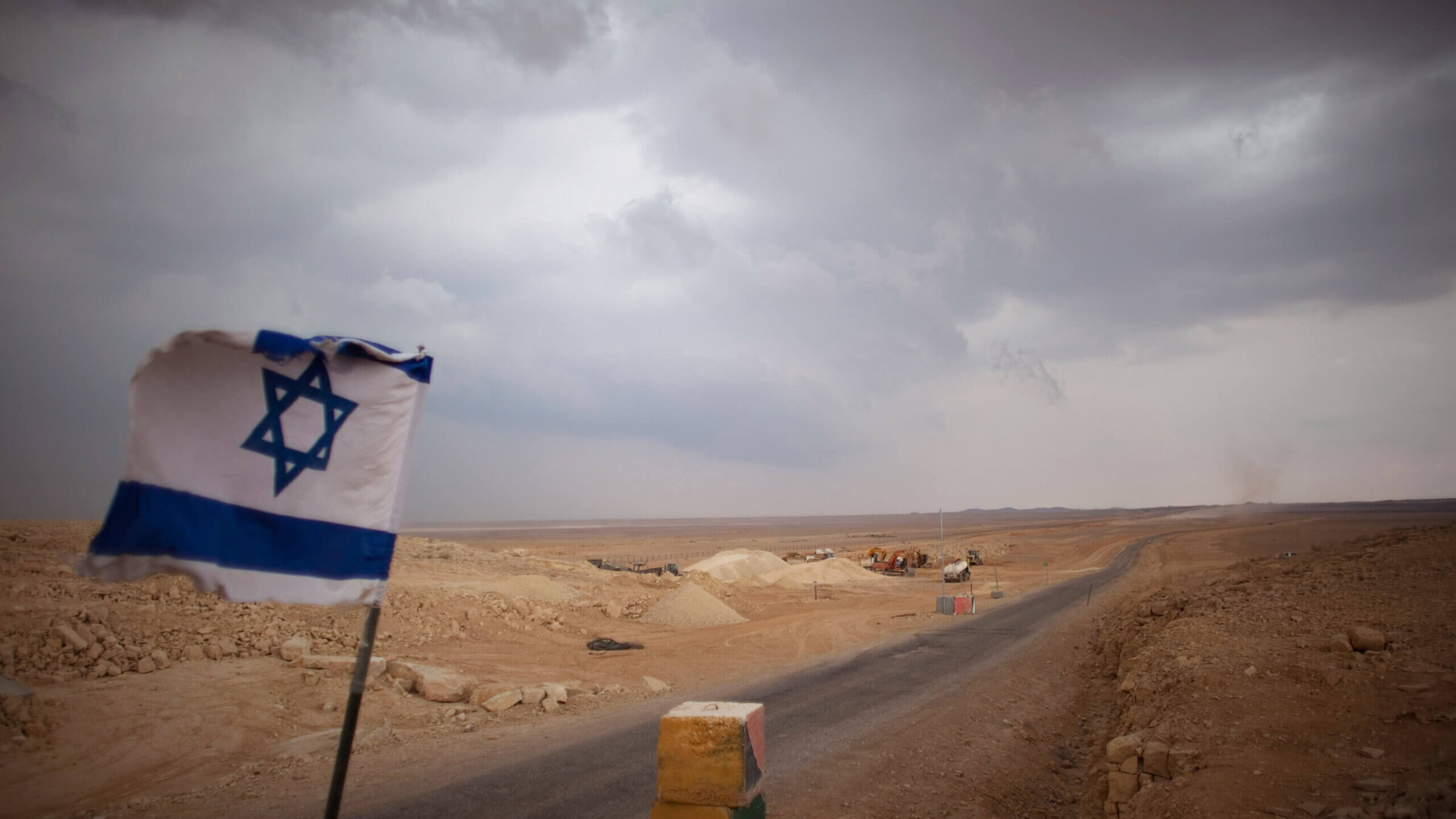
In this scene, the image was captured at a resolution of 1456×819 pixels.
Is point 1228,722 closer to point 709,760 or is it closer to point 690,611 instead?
point 709,760

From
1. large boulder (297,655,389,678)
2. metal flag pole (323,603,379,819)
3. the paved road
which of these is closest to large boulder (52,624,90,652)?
large boulder (297,655,389,678)

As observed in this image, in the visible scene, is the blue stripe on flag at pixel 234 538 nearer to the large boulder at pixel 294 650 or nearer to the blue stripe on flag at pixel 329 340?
the blue stripe on flag at pixel 329 340

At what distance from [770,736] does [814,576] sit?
109ft

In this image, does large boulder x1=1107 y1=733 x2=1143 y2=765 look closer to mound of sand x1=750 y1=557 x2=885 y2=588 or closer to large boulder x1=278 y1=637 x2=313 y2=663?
large boulder x1=278 y1=637 x2=313 y2=663

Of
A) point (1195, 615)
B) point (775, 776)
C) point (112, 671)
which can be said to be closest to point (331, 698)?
point (112, 671)

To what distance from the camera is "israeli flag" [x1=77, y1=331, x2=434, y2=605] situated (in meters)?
3.68

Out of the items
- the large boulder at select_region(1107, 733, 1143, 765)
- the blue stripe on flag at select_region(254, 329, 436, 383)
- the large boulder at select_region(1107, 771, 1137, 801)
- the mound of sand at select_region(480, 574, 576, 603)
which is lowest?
the mound of sand at select_region(480, 574, 576, 603)

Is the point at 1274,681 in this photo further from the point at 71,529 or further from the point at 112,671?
the point at 71,529

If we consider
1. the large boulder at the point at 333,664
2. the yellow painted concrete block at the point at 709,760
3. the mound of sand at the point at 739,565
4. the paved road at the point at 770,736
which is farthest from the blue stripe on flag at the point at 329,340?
the mound of sand at the point at 739,565

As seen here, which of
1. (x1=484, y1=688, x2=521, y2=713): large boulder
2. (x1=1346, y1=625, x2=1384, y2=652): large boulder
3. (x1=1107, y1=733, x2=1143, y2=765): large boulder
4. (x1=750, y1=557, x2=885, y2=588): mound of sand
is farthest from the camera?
(x1=750, y1=557, x2=885, y2=588): mound of sand

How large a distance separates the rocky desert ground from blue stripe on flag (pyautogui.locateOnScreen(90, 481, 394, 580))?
34 cm

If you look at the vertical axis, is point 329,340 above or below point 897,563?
above

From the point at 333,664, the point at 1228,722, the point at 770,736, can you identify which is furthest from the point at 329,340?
the point at 333,664

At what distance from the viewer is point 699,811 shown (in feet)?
16.4
